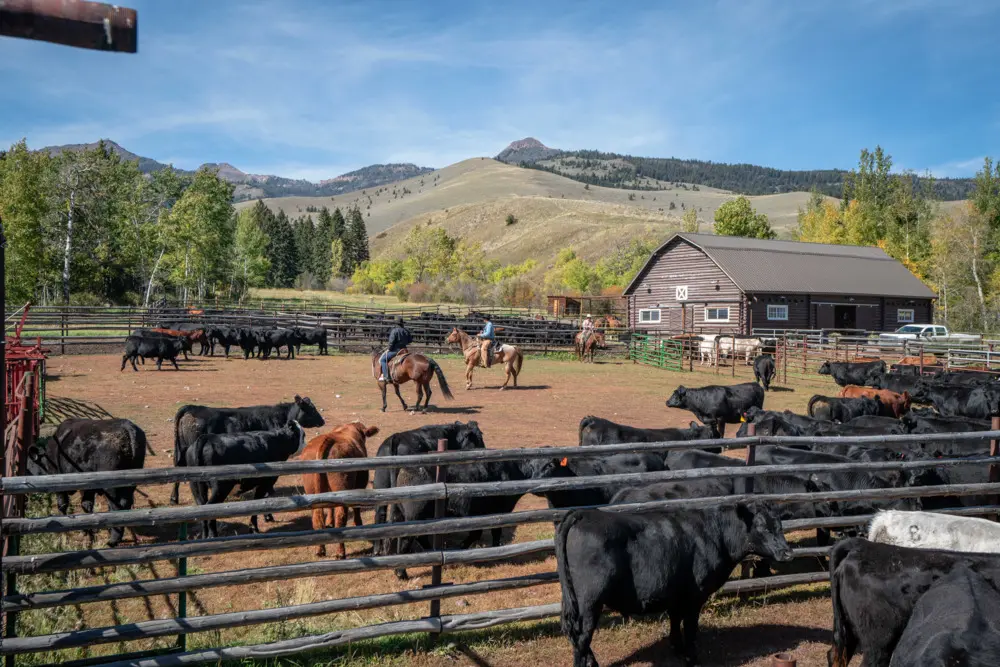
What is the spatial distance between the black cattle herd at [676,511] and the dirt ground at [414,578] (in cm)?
42

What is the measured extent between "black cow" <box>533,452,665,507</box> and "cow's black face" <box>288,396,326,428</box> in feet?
16.8

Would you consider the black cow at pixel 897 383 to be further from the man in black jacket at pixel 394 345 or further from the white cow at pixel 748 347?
the man in black jacket at pixel 394 345

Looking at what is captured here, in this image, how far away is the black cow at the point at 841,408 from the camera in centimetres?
1435

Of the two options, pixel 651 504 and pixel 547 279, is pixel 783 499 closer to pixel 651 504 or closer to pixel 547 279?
pixel 651 504

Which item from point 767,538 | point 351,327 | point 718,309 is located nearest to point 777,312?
point 718,309

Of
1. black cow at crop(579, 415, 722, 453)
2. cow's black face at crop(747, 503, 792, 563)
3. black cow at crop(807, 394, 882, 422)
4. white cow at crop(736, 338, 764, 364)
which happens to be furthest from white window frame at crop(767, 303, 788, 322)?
cow's black face at crop(747, 503, 792, 563)

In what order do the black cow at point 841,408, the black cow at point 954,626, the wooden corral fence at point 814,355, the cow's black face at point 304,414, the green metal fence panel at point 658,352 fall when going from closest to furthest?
1. the black cow at point 954,626
2. the cow's black face at point 304,414
3. the black cow at point 841,408
4. the wooden corral fence at point 814,355
5. the green metal fence panel at point 658,352

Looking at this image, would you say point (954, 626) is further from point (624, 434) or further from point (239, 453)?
point (239, 453)

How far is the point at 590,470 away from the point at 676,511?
114 inches

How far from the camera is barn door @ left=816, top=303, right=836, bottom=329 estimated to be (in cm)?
3712

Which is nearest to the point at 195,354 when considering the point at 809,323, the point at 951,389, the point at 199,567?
the point at 199,567

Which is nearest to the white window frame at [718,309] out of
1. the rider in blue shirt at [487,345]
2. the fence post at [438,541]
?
the rider in blue shirt at [487,345]

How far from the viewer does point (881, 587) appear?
4305mm

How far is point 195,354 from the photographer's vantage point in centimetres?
2938
